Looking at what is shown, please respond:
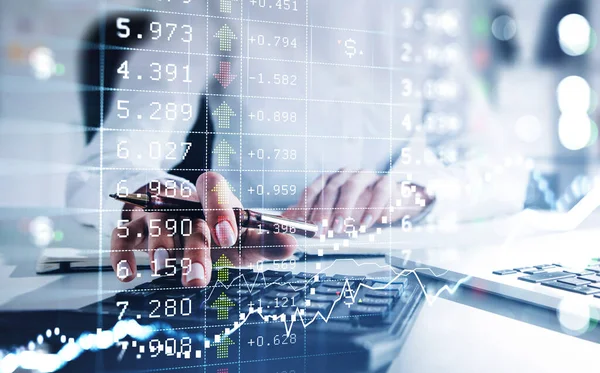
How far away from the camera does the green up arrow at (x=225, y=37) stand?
127 cm

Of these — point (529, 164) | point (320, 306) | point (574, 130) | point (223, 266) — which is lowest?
point (320, 306)

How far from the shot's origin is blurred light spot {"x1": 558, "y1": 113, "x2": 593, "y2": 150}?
155 centimetres

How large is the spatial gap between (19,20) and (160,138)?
37 centimetres

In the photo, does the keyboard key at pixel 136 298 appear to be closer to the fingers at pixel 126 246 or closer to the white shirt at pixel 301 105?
the fingers at pixel 126 246

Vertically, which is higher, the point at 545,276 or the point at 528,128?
the point at 528,128

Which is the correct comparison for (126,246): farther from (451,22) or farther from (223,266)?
(451,22)

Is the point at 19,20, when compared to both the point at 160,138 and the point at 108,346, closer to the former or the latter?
the point at 160,138

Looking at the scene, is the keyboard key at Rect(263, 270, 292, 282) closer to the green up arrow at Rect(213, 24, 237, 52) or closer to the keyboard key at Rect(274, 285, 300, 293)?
the keyboard key at Rect(274, 285, 300, 293)

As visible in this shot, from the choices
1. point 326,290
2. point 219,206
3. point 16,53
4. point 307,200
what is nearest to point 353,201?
point 307,200

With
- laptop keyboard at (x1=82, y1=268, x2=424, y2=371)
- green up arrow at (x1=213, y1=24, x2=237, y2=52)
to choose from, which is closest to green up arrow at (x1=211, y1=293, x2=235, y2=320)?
laptop keyboard at (x1=82, y1=268, x2=424, y2=371)

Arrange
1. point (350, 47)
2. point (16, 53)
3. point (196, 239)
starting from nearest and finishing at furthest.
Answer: point (16, 53)
point (196, 239)
point (350, 47)

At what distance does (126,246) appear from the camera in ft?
3.99

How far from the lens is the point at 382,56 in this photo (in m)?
1.39

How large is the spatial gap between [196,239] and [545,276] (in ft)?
3.01
